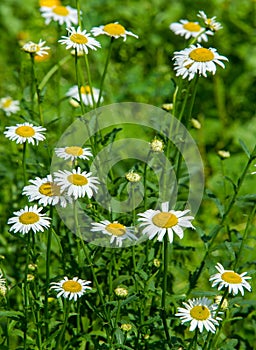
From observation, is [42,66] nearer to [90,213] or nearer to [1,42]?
[1,42]

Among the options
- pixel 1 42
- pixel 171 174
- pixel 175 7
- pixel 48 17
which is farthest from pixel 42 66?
pixel 171 174

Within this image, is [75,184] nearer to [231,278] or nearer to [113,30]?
[231,278]

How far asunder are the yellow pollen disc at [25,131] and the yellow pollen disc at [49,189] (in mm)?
198

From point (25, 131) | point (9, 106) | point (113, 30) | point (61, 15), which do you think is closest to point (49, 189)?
point (25, 131)

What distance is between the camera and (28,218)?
1.67 m

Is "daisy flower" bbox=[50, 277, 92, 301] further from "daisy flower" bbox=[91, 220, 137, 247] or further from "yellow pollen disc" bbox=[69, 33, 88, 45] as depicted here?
"yellow pollen disc" bbox=[69, 33, 88, 45]

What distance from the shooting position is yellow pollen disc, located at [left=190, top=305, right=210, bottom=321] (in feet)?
5.16

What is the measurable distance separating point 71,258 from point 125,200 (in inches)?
10.4

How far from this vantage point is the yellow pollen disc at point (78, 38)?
1888 mm

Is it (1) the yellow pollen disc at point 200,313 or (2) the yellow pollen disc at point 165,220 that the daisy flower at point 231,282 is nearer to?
(1) the yellow pollen disc at point 200,313

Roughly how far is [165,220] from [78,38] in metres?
0.68

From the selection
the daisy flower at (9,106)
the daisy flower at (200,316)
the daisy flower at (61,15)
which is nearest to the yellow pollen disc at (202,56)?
the daisy flower at (200,316)

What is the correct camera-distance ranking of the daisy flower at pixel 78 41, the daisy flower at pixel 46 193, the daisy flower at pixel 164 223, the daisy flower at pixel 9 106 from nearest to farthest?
the daisy flower at pixel 164 223 → the daisy flower at pixel 46 193 → the daisy flower at pixel 78 41 → the daisy flower at pixel 9 106

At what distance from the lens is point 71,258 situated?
1.99 metres
